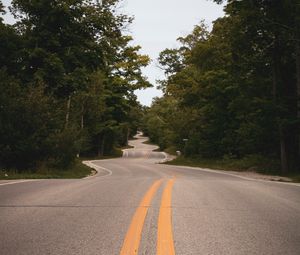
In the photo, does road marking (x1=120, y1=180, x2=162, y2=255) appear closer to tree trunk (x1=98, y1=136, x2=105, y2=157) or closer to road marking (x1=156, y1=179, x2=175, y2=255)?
road marking (x1=156, y1=179, x2=175, y2=255)

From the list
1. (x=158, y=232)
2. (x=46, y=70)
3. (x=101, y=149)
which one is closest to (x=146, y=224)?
(x=158, y=232)

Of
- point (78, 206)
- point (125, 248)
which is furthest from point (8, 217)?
point (125, 248)

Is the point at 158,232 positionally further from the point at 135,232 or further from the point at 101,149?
the point at 101,149

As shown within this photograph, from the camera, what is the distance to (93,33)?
2475cm

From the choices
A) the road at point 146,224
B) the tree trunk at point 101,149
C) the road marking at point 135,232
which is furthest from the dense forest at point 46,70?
the tree trunk at point 101,149

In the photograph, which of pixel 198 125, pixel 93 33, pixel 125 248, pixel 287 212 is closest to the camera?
pixel 125 248

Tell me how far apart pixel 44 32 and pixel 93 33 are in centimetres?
390

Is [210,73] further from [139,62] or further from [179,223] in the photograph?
[179,223]

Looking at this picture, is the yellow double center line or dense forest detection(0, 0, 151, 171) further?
dense forest detection(0, 0, 151, 171)

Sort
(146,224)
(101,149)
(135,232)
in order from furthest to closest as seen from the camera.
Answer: (101,149), (146,224), (135,232)

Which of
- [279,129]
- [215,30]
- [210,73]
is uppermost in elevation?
[215,30]

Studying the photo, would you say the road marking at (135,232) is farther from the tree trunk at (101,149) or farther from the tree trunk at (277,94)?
the tree trunk at (101,149)

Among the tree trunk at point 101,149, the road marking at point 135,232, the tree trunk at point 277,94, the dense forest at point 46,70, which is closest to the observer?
the road marking at point 135,232

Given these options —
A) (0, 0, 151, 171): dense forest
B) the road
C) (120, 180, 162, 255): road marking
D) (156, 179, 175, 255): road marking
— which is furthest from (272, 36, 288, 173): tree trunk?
(120, 180, 162, 255): road marking
